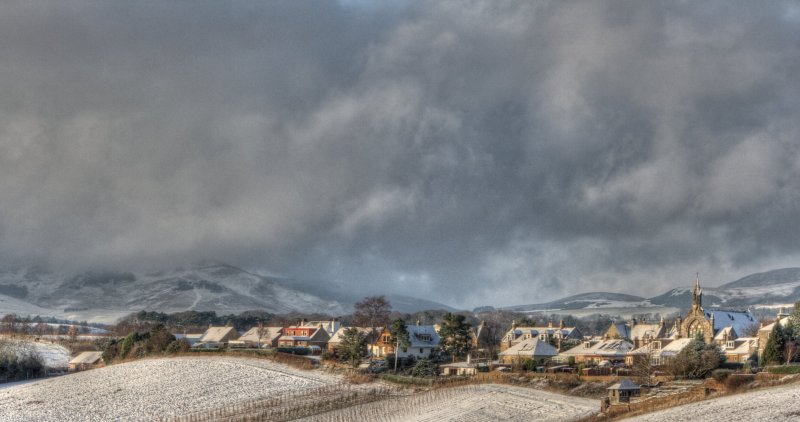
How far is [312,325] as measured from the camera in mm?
182250

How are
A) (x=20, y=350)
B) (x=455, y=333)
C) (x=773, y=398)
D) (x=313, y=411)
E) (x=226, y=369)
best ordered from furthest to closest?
(x=20, y=350) → (x=455, y=333) → (x=226, y=369) → (x=313, y=411) → (x=773, y=398)

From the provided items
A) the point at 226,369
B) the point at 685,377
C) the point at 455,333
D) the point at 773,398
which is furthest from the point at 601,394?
the point at 226,369

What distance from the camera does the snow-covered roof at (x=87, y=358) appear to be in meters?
158

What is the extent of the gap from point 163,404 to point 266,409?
1447 cm

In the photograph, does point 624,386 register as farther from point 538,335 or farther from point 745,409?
point 538,335

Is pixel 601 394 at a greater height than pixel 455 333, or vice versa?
pixel 455 333

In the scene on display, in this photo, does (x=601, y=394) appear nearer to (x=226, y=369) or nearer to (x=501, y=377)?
(x=501, y=377)

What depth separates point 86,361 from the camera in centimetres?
15825

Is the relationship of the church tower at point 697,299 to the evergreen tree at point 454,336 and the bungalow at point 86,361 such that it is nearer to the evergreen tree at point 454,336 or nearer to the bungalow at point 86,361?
the evergreen tree at point 454,336

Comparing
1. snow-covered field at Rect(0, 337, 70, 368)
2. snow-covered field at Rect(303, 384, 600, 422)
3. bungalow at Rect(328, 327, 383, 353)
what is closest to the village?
bungalow at Rect(328, 327, 383, 353)

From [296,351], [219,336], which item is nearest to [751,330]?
[296,351]

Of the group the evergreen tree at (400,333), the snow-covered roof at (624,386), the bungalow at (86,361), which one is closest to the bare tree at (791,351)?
the snow-covered roof at (624,386)

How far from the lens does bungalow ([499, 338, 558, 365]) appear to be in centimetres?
12556

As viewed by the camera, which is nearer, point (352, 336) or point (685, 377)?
point (685, 377)
